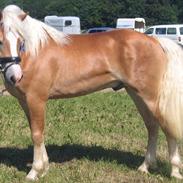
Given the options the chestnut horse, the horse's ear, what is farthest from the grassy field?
the horse's ear

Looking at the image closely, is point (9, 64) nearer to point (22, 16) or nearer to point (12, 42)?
point (12, 42)

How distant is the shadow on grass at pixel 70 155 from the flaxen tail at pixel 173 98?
82 centimetres

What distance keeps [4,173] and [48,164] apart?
58cm

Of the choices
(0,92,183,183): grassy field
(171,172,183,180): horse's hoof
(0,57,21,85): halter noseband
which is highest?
(0,57,21,85): halter noseband

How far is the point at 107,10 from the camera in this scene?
7531 cm

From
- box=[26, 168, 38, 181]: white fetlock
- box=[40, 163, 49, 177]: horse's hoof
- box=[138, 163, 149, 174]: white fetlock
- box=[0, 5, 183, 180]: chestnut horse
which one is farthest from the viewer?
box=[138, 163, 149, 174]: white fetlock

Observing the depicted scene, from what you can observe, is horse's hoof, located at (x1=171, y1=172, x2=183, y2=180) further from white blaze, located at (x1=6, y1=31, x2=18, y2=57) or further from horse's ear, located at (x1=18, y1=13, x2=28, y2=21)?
horse's ear, located at (x1=18, y1=13, x2=28, y2=21)

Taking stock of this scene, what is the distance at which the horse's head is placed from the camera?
556cm

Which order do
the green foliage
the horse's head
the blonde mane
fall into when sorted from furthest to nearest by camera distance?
the green foliage
the blonde mane
the horse's head

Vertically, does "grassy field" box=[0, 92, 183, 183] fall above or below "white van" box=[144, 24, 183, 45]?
above

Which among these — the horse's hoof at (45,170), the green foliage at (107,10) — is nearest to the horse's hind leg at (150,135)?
the horse's hoof at (45,170)

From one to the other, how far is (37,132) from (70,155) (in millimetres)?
1324


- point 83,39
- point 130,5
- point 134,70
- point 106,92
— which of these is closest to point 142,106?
point 134,70

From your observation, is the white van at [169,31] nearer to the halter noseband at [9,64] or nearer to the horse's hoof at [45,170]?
the horse's hoof at [45,170]
